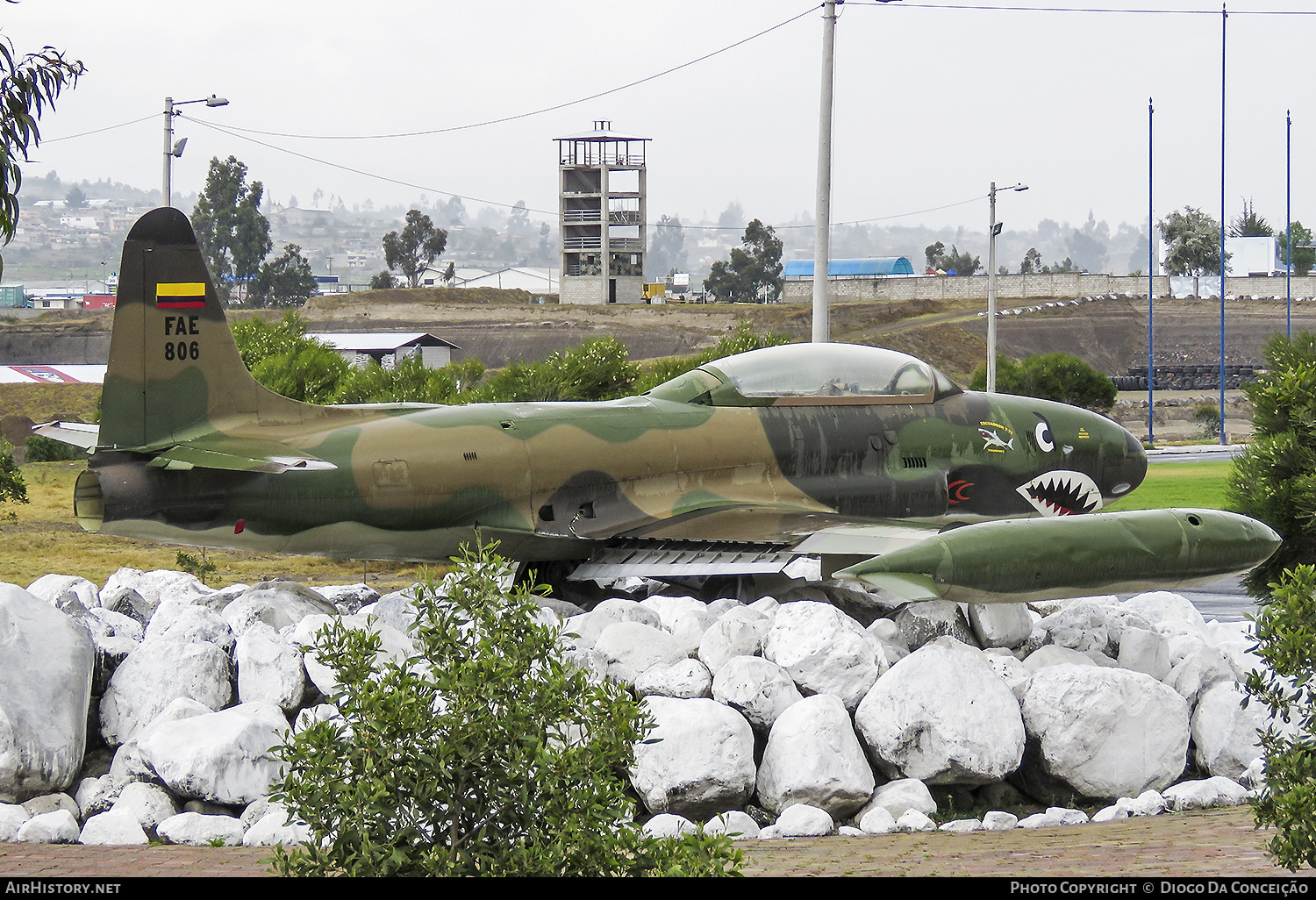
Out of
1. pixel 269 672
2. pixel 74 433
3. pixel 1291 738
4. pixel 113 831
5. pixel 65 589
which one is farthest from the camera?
pixel 65 589

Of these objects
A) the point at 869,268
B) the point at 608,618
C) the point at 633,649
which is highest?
the point at 869,268

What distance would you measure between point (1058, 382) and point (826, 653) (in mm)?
44680

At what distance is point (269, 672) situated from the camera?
9039 millimetres

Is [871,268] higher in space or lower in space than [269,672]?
higher

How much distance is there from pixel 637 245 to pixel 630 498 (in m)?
97.8

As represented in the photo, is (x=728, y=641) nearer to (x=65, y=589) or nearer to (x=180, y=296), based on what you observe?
(x=180, y=296)

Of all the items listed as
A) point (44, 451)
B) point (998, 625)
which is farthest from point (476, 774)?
point (44, 451)

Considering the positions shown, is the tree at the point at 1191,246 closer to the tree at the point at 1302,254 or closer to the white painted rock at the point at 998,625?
the tree at the point at 1302,254

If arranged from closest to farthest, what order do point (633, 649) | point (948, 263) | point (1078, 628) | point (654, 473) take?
1. point (633, 649)
2. point (1078, 628)
3. point (654, 473)
4. point (948, 263)

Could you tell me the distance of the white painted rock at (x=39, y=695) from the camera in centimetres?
808

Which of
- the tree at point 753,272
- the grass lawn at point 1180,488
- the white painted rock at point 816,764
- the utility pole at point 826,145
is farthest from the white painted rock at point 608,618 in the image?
the tree at point 753,272

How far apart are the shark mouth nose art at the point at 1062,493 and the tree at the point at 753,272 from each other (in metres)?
124

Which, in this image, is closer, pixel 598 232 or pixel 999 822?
pixel 999 822
